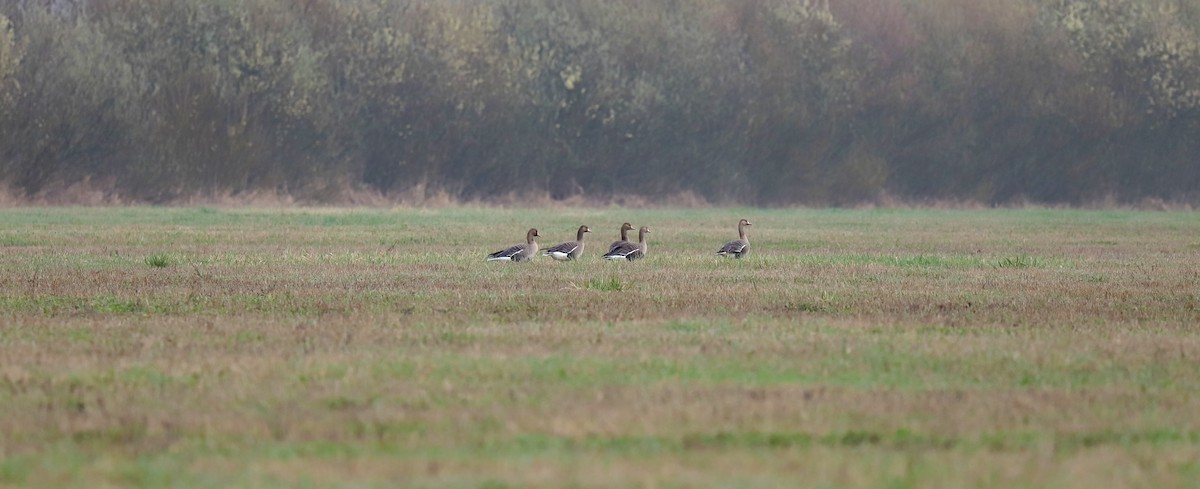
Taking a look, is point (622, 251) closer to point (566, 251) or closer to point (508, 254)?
point (566, 251)

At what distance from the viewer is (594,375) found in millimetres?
10578

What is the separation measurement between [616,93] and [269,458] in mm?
58887

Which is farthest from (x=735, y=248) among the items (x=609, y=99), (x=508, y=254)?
(x=609, y=99)

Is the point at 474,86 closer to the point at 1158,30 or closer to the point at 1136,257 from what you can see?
the point at 1158,30

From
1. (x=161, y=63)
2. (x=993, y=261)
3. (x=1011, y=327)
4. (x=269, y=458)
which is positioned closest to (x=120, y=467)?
(x=269, y=458)

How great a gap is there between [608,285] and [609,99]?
1929 inches

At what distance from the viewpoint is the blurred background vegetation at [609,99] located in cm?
5822

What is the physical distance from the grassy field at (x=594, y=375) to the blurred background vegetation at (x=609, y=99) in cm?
3795

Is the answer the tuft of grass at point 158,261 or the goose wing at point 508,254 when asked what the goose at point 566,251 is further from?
the tuft of grass at point 158,261

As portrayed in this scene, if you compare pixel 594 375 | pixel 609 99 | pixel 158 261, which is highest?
pixel 609 99

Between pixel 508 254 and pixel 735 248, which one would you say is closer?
pixel 508 254

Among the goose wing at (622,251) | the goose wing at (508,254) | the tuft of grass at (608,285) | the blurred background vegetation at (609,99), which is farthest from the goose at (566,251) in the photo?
the blurred background vegetation at (609,99)

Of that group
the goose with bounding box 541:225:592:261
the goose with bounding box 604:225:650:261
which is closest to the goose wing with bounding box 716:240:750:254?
the goose with bounding box 604:225:650:261

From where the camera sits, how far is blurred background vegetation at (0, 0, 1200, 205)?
5822cm
